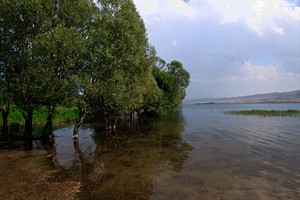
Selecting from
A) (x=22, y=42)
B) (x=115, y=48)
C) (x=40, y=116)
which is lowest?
(x=40, y=116)

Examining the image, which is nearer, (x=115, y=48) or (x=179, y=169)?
(x=179, y=169)

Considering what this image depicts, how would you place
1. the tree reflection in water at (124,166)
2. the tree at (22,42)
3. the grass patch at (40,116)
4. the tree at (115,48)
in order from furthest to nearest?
1. the grass patch at (40,116)
2. the tree at (115,48)
3. the tree at (22,42)
4. the tree reflection in water at (124,166)

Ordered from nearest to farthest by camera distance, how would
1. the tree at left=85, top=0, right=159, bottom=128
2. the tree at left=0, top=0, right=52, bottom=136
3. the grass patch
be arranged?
the tree at left=0, top=0, right=52, bottom=136 < the tree at left=85, top=0, right=159, bottom=128 < the grass patch

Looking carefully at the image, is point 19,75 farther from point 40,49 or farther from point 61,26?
point 61,26

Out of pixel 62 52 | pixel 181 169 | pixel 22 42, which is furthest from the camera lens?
pixel 22 42

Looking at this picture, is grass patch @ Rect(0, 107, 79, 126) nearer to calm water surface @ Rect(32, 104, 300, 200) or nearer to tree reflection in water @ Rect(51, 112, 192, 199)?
tree reflection in water @ Rect(51, 112, 192, 199)

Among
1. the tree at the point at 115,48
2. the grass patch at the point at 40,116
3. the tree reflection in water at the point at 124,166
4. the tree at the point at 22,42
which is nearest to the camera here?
the tree reflection in water at the point at 124,166

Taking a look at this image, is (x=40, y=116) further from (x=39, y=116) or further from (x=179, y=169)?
(x=179, y=169)

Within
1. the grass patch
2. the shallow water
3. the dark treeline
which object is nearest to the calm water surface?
the shallow water

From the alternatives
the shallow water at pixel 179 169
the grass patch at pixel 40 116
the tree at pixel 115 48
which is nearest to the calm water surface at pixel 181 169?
the shallow water at pixel 179 169

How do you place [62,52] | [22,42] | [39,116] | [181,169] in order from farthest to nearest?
1. [39,116]
2. [22,42]
3. [62,52]
4. [181,169]

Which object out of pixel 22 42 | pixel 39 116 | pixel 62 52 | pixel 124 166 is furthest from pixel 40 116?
pixel 124 166

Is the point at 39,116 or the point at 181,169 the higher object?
the point at 39,116

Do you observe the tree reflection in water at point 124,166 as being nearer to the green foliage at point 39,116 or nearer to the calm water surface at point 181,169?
the calm water surface at point 181,169
